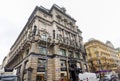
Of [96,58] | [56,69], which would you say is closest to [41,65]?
[56,69]

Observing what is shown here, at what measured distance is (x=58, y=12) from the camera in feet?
107

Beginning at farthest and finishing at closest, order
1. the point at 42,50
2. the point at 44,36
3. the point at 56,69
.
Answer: the point at 44,36
the point at 42,50
the point at 56,69

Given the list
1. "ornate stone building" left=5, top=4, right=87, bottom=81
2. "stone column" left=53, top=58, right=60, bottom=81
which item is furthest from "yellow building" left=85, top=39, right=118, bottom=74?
"stone column" left=53, top=58, right=60, bottom=81

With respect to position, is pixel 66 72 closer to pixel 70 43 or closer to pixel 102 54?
pixel 70 43

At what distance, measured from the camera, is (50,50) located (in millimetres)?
25891

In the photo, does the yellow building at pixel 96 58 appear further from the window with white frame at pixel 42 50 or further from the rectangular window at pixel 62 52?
the window with white frame at pixel 42 50

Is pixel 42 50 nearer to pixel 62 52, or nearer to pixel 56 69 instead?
pixel 56 69

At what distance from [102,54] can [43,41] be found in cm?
3813

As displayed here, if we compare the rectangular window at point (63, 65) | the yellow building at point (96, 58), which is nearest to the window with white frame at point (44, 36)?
the rectangular window at point (63, 65)

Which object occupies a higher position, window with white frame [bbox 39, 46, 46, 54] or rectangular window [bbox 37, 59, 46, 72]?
window with white frame [bbox 39, 46, 46, 54]

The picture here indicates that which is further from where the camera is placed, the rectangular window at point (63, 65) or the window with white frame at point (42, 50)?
the rectangular window at point (63, 65)

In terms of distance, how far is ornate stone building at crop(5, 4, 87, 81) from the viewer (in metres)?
22.3

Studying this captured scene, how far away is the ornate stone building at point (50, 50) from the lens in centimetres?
2227

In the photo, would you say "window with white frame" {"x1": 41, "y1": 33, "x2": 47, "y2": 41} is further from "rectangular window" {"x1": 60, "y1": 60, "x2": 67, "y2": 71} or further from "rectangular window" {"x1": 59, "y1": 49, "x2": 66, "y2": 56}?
"rectangular window" {"x1": 60, "y1": 60, "x2": 67, "y2": 71}
